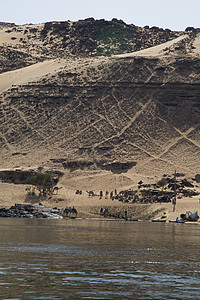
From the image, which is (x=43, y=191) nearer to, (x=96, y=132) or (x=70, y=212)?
(x=70, y=212)

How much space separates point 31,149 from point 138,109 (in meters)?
18.8

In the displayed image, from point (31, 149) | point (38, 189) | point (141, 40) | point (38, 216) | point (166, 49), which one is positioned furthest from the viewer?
point (141, 40)

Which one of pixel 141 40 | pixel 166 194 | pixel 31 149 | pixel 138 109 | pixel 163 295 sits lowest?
A: pixel 163 295

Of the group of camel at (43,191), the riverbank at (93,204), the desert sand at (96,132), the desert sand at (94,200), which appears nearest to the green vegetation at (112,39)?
the desert sand at (96,132)

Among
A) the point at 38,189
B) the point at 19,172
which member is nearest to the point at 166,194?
the point at 38,189

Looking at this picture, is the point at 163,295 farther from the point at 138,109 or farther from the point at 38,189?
the point at 138,109

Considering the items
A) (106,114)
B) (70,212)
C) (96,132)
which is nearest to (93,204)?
(70,212)

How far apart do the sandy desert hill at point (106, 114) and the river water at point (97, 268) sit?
49.1 metres

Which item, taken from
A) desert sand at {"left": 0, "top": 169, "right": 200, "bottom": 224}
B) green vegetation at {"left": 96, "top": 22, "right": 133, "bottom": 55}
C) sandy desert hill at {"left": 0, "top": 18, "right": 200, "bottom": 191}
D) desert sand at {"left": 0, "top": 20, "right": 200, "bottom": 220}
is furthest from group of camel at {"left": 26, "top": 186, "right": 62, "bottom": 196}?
green vegetation at {"left": 96, "top": 22, "right": 133, "bottom": 55}

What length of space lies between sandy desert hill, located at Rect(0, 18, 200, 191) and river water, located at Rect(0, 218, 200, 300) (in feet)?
161

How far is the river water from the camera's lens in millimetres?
16773

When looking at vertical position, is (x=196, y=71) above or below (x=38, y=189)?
above

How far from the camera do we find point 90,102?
9944 cm

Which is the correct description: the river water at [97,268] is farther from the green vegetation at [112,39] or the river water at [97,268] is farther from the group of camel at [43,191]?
the green vegetation at [112,39]
